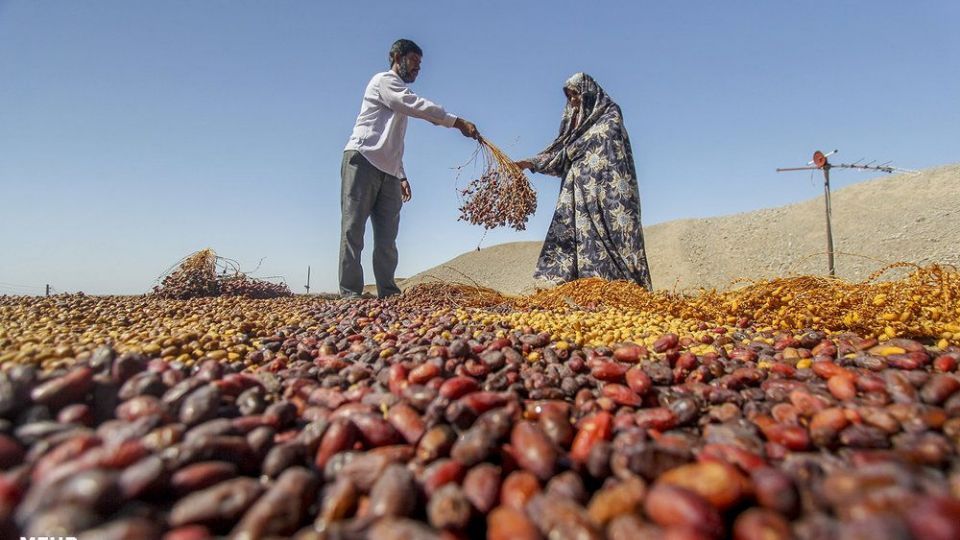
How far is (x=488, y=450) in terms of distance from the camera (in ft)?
3.51

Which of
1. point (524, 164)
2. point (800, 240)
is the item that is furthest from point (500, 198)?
point (800, 240)

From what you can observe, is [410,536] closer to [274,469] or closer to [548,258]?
[274,469]

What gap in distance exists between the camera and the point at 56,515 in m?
0.80

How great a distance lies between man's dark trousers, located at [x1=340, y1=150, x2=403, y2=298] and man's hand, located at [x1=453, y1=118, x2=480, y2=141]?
32.6 inches

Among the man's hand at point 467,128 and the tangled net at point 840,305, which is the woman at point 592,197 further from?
the tangled net at point 840,305

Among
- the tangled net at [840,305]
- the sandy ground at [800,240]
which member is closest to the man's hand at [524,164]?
the tangled net at [840,305]

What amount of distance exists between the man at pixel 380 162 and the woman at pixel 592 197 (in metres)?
1.28

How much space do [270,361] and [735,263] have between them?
1516cm

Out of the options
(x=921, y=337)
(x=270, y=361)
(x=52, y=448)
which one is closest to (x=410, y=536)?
(x=52, y=448)

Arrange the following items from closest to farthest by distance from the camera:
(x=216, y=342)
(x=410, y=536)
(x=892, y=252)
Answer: (x=410, y=536)
(x=216, y=342)
(x=892, y=252)

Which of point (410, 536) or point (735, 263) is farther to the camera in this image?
point (735, 263)

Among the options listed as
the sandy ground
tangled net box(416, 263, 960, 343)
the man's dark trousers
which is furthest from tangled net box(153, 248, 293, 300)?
the sandy ground

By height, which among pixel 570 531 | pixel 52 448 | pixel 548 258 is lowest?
pixel 570 531

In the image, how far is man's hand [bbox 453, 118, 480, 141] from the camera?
16.1ft
